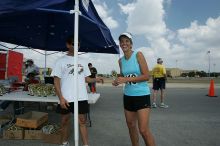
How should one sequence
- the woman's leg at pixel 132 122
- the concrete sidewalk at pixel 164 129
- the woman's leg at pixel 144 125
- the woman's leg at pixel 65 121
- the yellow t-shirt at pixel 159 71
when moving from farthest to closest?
the yellow t-shirt at pixel 159 71 → the concrete sidewalk at pixel 164 129 → the woman's leg at pixel 65 121 → the woman's leg at pixel 132 122 → the woman's leg at pixel 144 125

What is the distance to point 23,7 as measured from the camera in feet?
13.5

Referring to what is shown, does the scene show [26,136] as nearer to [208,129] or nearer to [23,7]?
[23,7]

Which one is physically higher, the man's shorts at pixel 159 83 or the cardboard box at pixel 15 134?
the man's shorts at pixel 159 83

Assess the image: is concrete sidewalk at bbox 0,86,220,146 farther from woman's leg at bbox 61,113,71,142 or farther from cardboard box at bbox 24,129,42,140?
woman's leg at bbox 61,113,71,142

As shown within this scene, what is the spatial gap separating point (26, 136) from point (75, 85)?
2.11 metres

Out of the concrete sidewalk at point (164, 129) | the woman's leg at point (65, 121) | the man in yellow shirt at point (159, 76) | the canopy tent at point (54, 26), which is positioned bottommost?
the concrete sidewalk at point (164, 129)

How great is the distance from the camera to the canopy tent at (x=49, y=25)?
13.7 ft

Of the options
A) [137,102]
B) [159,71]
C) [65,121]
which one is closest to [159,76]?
[159,71]

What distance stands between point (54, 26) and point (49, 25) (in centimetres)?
13

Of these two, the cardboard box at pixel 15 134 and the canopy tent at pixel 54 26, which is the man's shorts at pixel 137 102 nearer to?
the canopy tent at pixel 54 26

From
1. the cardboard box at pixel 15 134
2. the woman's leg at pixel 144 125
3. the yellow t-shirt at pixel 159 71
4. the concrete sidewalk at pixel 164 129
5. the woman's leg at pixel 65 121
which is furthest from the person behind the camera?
the yellow t-shirt at pixel 159 71

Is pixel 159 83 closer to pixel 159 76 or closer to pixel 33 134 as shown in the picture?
pixel 159 76

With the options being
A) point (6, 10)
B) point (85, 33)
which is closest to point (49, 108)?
point (85, 33)

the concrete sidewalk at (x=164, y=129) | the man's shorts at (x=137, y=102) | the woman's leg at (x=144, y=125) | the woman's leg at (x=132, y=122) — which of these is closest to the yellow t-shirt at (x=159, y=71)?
the concrete sidewalk at (x=164, y=129)
